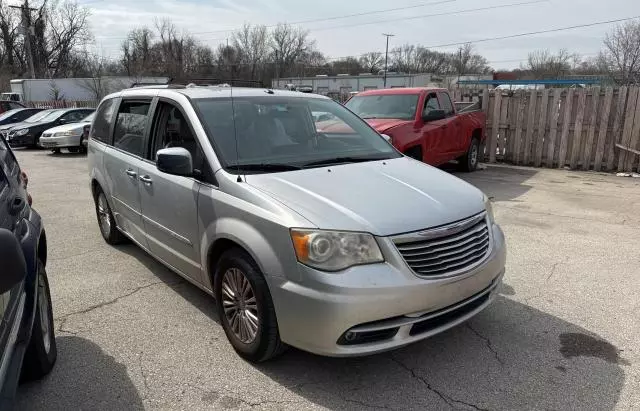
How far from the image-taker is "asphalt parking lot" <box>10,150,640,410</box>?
2957mm

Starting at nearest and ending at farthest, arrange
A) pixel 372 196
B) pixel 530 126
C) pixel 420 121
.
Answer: pixel 372 196 < pixel 420 121 < pixel 530 126

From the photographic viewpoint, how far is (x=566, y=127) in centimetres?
1176

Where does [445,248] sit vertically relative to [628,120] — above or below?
below

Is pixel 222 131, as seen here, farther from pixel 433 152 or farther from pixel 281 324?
pixel 433 152

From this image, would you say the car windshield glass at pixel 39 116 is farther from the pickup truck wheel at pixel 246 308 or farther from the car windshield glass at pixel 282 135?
the pickup truck wheel at pixel 246 308

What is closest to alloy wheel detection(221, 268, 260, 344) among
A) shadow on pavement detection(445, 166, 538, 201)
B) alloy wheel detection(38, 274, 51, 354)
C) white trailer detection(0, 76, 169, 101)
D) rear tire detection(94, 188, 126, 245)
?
alloy wheel detection(38, 274, 51, 354)

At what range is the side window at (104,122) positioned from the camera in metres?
5.47

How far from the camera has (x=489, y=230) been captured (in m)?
3.48

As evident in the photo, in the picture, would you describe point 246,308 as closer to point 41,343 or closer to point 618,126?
point 41,343

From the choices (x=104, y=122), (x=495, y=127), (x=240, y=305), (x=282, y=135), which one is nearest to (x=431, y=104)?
(x=495, y=127)

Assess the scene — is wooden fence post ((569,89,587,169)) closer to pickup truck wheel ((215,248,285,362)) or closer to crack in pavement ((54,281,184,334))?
crack in pavement ((54,281,184,334))

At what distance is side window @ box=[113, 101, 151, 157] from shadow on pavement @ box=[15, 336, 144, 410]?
190 centimetres

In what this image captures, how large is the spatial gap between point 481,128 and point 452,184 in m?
8.72

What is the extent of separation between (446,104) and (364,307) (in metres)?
8.37
